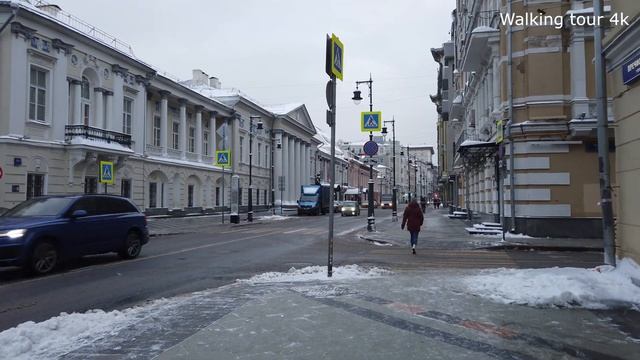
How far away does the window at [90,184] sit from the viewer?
30.2 metres

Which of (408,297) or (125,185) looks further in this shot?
(125,185)

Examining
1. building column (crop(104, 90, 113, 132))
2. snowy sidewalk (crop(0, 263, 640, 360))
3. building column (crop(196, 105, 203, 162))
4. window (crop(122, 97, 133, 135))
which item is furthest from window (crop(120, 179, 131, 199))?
snowy sidewalk (crop(0, 263, 640, 360))

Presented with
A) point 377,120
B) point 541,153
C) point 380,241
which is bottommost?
point 380,241

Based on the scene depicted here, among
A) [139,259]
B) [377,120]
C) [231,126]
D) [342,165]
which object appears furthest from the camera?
[342,165]

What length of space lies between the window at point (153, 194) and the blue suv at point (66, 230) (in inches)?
1024

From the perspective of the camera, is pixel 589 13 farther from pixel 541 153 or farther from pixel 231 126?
pixel 231 126

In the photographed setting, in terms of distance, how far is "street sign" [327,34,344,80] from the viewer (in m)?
9.23

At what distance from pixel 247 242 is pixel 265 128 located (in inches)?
1851

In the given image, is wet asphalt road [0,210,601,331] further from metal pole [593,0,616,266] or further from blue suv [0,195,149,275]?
metal pole [593,0,616,266]

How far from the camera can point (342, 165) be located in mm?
100375

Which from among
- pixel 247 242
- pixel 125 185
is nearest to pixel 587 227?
pixel 247 242

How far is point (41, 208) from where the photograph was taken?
11.9 meters

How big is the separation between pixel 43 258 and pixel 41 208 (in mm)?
1546

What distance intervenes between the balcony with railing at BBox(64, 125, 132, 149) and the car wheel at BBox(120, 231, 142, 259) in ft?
54.8
